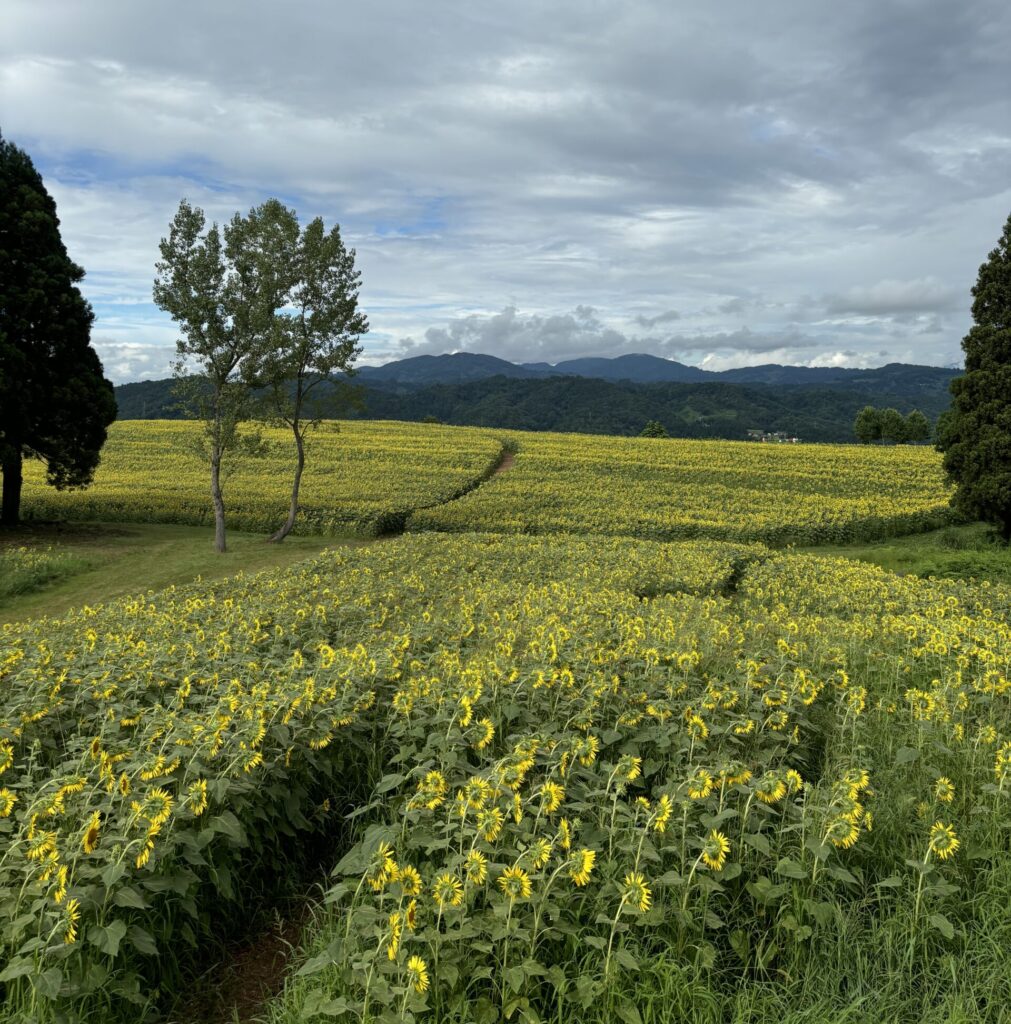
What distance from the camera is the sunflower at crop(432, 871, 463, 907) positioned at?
3277 millimetres

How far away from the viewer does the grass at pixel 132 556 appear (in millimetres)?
17328

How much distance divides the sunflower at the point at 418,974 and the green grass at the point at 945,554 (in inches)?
646

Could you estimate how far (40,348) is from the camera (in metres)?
23.0

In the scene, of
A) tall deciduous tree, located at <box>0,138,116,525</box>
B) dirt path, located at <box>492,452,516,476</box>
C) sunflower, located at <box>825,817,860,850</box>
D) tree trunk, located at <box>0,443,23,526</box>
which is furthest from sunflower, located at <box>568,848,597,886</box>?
dirt path, located at <box>492,452,516,476</box>

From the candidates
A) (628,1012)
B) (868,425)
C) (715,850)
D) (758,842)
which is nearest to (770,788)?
(758,842)

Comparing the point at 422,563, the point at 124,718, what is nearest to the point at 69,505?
the point at 422,563

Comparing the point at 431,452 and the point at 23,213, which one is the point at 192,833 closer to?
the point at 23,213

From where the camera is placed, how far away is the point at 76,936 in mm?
3213

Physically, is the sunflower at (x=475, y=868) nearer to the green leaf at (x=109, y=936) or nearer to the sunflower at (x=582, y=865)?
the sunflower at (x=582, y=865)

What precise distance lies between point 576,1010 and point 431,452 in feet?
147

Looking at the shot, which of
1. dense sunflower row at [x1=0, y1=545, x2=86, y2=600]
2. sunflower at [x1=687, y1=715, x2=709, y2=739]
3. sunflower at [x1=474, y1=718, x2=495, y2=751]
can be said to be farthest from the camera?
dense sunflower row at [x1=0, y1=545, x2=86, y2=600]

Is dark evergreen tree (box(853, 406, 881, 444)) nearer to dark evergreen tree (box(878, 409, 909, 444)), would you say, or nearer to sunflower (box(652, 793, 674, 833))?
dark evergreen tree (box(878, 409, 909, 444))

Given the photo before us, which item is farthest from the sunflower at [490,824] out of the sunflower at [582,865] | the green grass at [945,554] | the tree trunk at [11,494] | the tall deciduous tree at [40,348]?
the tree trunk at [11,494]

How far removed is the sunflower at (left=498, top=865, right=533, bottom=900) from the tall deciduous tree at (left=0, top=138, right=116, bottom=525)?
24.1 meters
